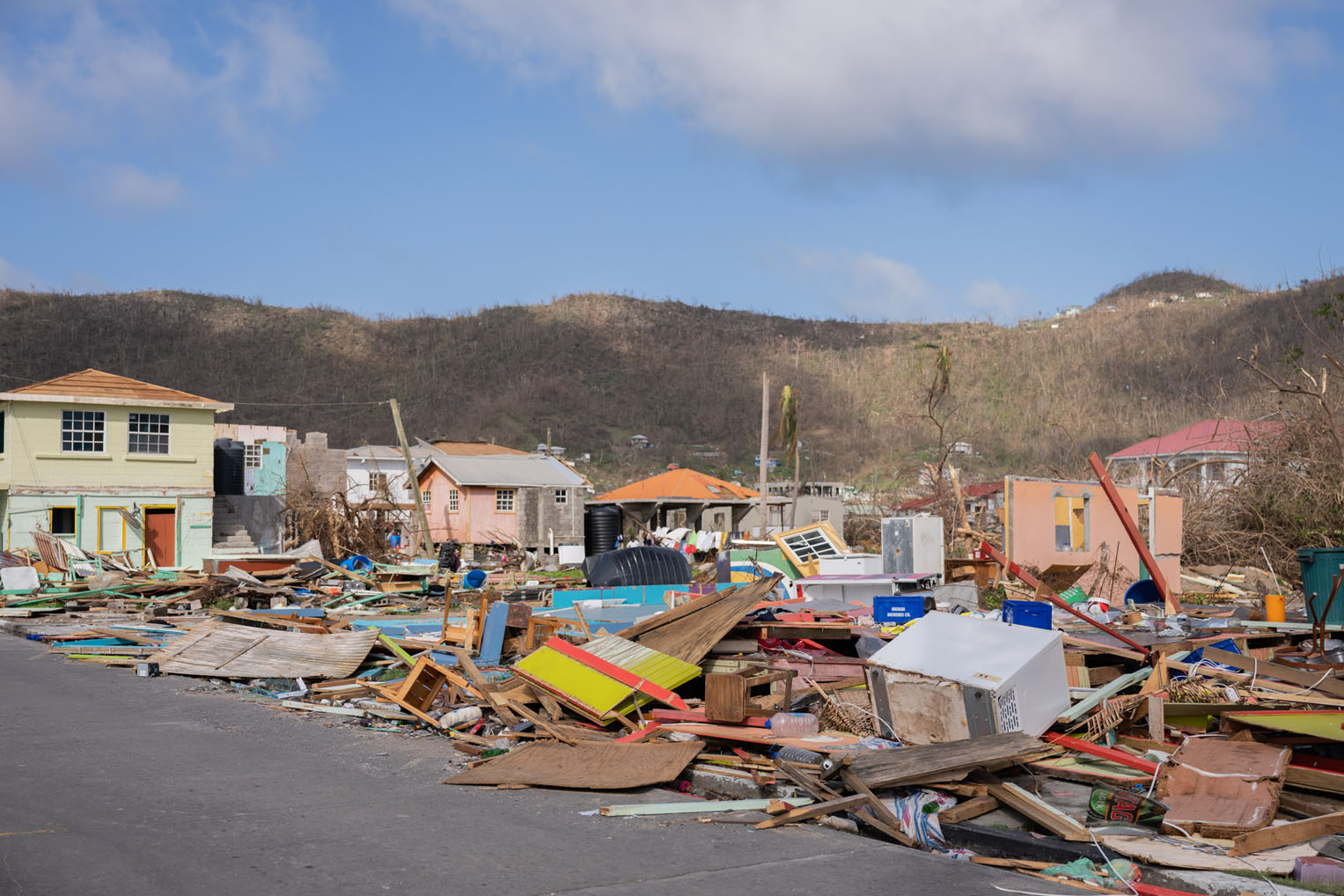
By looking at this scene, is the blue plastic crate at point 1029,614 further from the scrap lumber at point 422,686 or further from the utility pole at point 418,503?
the utility pole at point 418,503

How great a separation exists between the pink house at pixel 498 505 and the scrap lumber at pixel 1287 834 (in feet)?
113

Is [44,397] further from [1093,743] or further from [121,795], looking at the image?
[1093,743]

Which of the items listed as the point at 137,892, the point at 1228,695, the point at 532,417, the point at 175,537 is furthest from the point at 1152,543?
the point at 532,417

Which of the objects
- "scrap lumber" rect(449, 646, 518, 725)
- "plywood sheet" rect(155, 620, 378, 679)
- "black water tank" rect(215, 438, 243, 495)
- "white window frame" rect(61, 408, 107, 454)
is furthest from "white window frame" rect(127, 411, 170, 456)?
"scrap lumber" rect(449, 646, 518, 725)

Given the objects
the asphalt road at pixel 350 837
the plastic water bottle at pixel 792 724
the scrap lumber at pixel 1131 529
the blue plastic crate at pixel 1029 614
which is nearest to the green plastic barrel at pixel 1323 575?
the scrap lumber at pixel 1131 529

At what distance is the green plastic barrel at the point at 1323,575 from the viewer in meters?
13.2

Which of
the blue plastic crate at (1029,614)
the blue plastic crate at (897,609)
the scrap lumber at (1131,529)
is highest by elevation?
the scrap lumber at (1131,529)

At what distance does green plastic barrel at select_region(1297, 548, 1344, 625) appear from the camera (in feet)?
43.3

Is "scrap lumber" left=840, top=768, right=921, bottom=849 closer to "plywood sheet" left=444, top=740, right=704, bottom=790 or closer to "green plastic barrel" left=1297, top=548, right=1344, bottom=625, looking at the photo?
"plywood sheet" left=444, top=740, right=704, bottom=790

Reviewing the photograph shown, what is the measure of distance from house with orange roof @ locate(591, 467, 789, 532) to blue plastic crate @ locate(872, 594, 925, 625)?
24.3 meters

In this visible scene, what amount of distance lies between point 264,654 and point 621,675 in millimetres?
6141

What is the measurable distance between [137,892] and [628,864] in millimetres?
2369

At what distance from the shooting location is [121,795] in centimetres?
725

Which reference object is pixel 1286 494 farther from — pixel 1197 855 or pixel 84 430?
pixel 84 430
